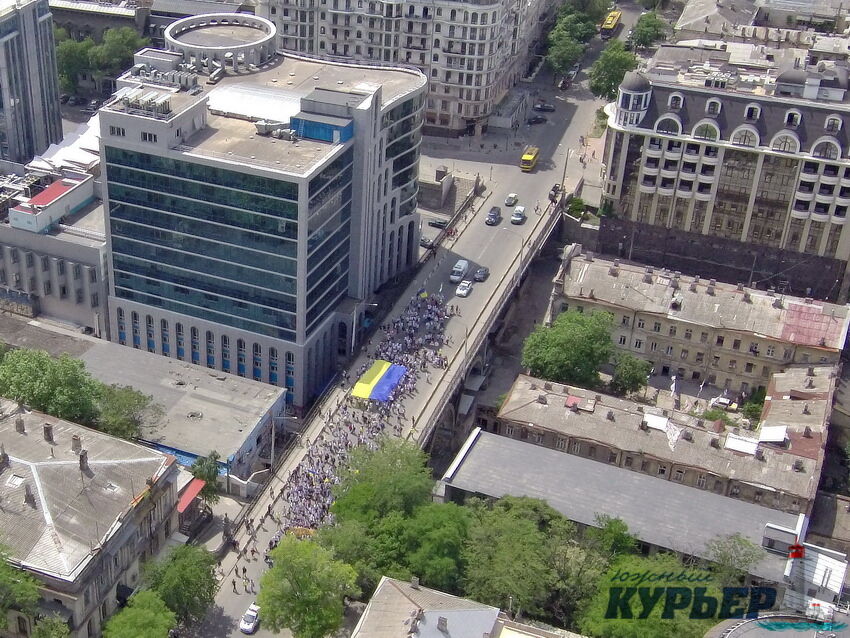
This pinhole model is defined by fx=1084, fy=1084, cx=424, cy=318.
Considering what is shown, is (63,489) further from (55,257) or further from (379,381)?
(55,257)

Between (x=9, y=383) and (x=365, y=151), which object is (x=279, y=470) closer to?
(x=9, y=383)

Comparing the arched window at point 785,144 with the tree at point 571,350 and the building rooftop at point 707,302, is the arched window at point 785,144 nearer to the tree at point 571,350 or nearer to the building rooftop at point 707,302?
the building rooftop at point 707,302

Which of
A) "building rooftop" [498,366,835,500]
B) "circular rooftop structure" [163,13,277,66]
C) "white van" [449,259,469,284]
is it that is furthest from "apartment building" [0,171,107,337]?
"building rooftop" [498,366,835,500]

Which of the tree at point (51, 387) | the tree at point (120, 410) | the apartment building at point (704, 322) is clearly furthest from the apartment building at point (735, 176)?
the tree at point (51, 387)

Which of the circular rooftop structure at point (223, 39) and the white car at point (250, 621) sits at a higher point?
the circular rooftop structure at point (223, 39)

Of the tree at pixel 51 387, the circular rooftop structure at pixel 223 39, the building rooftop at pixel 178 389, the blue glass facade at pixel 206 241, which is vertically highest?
the circular rooftop structure at pixel 223 39

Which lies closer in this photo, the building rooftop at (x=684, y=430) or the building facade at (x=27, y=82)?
the building rooftop at (x=684, y=430)
